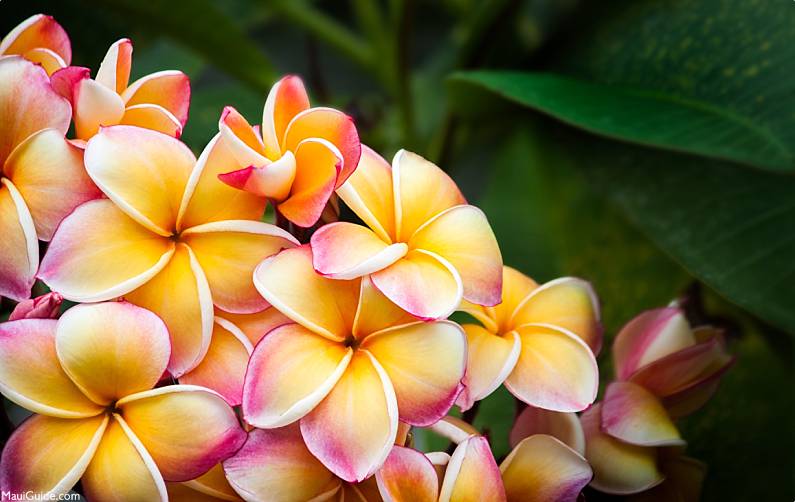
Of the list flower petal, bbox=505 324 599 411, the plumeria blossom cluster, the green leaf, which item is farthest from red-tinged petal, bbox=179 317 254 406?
the green leaf

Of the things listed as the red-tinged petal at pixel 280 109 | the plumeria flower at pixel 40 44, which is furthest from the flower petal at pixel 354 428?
the plumeria flower at pixel 40 44

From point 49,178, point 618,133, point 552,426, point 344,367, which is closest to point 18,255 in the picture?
point 49,178

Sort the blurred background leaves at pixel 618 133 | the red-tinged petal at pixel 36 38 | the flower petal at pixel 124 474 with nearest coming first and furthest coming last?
the flower petal at pixel 124 474, the red-tinged petal at pixel 36 38, the blurred background leaves at pixel 618 133

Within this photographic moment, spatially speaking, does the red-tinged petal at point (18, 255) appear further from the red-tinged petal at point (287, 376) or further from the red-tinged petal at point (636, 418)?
the red-tinged petal at point (636, 418)

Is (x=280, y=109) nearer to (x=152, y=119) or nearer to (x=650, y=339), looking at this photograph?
(x=152, y=119)

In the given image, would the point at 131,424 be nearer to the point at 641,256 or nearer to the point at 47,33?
the point at 47,33

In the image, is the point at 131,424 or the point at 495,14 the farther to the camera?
the point at 495,14

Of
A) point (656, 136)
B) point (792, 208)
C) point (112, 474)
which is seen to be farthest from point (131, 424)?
point (792, 208)

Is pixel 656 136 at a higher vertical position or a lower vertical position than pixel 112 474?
higher
